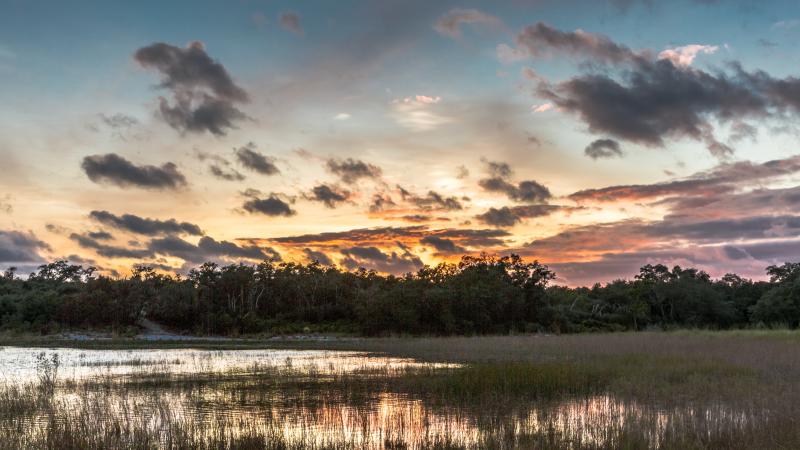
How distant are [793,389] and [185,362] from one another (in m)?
33.6

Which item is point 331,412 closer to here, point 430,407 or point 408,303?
point 430,407

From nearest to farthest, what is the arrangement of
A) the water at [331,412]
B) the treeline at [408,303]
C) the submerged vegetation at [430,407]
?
the submerged vegetation at [430,407], the water at [331,412], the treeline at [408,303]

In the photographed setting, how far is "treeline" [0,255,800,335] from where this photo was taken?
314 ft

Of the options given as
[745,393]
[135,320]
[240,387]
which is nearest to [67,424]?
[240,387]

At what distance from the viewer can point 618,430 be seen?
1484 cm

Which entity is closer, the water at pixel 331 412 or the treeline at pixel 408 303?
the water at pixel 331 412

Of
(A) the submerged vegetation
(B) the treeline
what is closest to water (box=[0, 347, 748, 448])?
(A) the submerged vegetation

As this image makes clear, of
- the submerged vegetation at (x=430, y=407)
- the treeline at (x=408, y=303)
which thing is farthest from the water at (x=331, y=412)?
the treeline at (x=408, y=303)

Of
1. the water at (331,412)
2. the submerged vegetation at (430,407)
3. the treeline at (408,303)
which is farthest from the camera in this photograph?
the treeline at (408,303)

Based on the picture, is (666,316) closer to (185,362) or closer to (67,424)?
(185,362)

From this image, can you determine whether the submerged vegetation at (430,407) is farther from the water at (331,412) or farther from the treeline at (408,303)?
the treeline at (408,303)

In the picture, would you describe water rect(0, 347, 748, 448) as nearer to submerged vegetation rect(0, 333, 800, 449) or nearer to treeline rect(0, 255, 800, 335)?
submerged vegetation rect(0, 333, 800, 449)

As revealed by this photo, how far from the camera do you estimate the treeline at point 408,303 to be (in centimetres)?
9575

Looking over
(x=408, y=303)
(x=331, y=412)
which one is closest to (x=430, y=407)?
(x=331, y=412)
